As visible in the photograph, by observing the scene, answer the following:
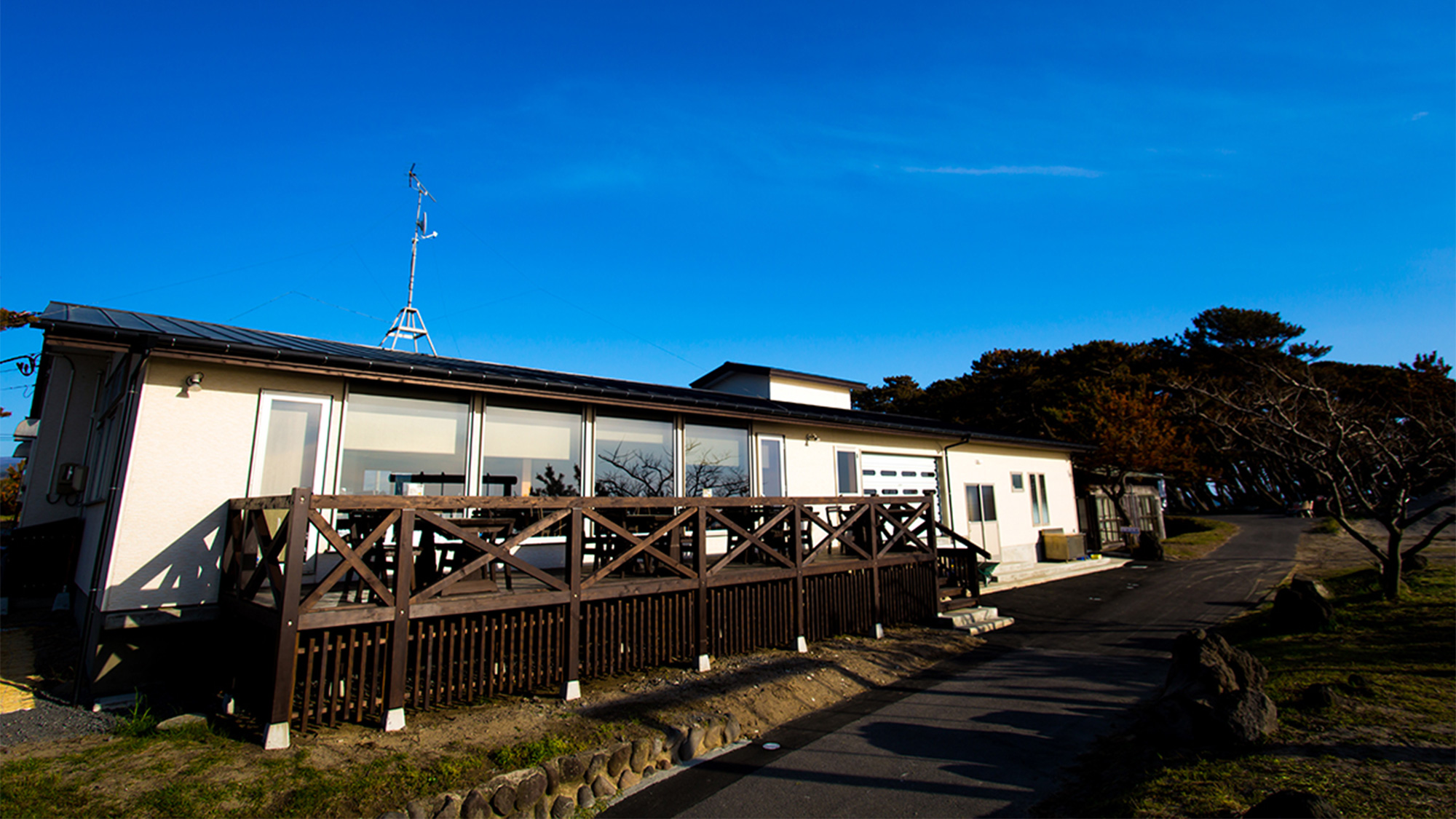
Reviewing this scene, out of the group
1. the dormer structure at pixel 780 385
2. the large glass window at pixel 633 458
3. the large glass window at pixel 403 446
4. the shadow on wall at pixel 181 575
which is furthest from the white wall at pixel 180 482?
the dormer structure at pixel 780 385

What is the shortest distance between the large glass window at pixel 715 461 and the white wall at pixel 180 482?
19.3 ft

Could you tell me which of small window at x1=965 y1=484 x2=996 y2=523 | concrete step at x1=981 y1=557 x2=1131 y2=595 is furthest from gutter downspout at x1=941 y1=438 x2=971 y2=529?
concrete step at x1=981 y1=557 x2=1131 y2=595

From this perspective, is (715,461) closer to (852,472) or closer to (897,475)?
(852,472)

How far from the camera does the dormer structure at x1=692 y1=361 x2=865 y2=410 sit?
746 inches

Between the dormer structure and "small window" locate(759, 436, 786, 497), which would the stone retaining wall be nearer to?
"small window" locate(759, 436, 786, 497)

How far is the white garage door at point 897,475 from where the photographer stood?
13844 mm

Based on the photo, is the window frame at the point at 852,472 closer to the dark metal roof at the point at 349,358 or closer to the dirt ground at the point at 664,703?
the dark metal roof at the point at 349,358

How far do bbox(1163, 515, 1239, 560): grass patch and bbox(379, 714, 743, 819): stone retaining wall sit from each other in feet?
64.4

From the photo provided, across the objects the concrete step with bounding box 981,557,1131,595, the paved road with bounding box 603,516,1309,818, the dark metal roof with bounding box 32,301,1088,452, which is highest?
the dark metal roof with bounding box 32,301,1088,452

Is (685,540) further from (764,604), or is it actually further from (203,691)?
(203,691)

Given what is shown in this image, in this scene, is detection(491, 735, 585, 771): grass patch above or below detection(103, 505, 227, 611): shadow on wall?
below

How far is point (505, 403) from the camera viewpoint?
870cm

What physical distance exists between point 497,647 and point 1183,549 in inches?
887

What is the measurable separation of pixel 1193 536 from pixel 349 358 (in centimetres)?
2817
